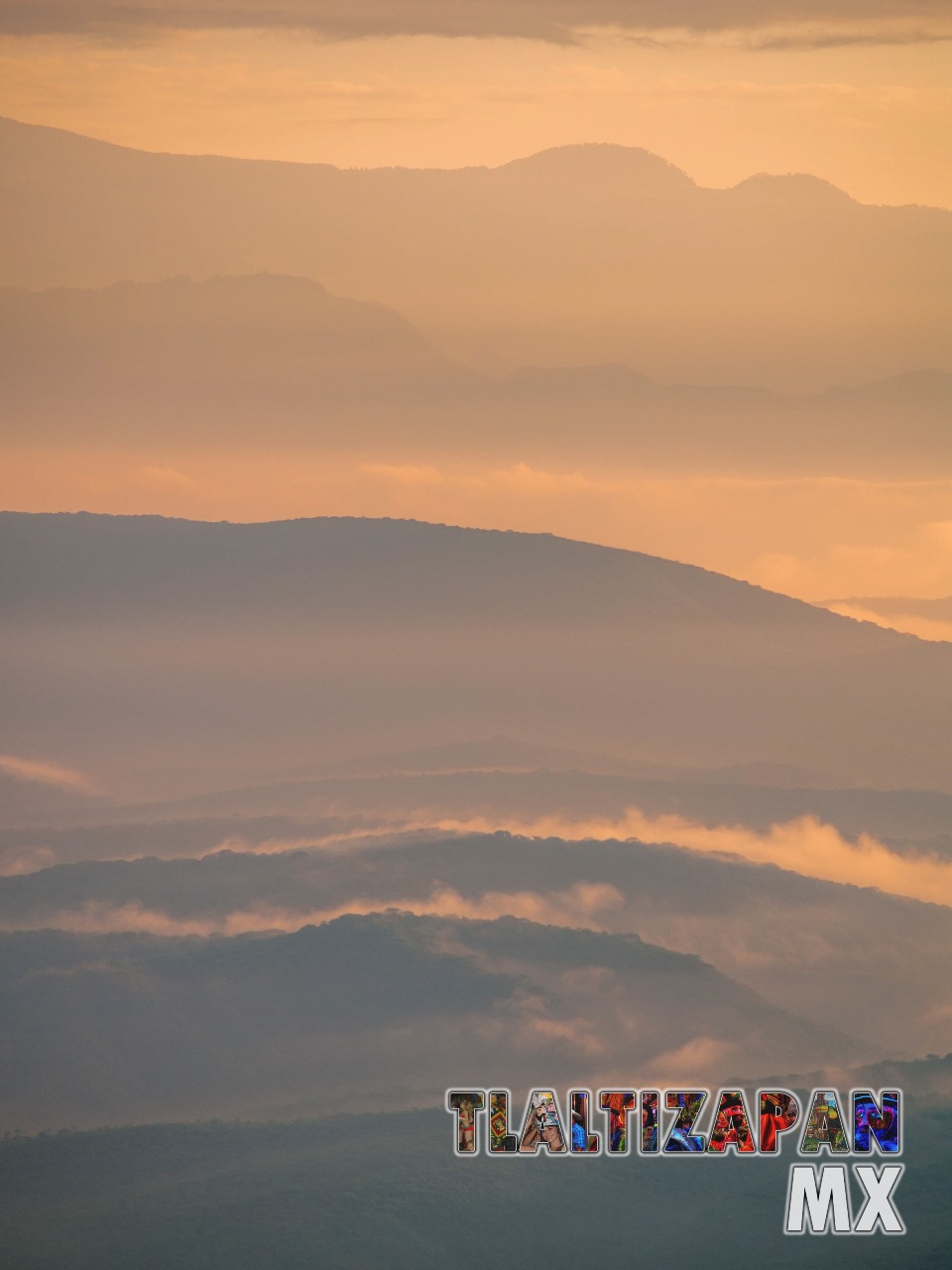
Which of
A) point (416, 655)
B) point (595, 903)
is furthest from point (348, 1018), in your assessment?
point (416, 655)

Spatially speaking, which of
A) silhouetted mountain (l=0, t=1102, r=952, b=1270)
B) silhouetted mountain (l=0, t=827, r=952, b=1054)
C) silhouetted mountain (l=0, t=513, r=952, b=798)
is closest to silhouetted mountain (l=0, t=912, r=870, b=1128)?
silhouetted mountain (l=0, t=827, r=952, b=1054)

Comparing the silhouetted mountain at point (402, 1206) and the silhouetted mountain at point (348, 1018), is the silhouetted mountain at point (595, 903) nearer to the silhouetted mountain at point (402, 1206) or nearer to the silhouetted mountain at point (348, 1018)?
the silhouetted mountain at point (348, 1018)

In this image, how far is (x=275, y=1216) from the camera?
210ft

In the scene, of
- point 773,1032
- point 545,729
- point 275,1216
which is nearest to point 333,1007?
point 275,1216

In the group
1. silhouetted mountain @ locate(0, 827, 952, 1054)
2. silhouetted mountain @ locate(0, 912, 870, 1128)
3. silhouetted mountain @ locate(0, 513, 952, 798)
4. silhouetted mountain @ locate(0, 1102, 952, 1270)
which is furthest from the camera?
silhouetted mountain @ locate(0, 513, 952, 798)

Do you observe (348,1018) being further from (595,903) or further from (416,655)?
(416,655)

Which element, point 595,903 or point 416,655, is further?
point 416,655

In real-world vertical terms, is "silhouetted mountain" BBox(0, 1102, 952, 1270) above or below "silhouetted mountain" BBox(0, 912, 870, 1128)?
below

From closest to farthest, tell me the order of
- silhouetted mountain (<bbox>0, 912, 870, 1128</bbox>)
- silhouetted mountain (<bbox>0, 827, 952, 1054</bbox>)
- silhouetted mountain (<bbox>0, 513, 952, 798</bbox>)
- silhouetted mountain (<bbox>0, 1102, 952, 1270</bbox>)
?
silhouetted mountain (<bbox>0, 1102, 952, 1270</bbox>), silhouetted mountain (<bbox>0, 912, 870, 1128</bbox>), silhouetted mountain (<bbox>0, 827, 952, 1054</bbox>), silhouetted mountain (<bbox>0, 513, 952, 798</bbox>)

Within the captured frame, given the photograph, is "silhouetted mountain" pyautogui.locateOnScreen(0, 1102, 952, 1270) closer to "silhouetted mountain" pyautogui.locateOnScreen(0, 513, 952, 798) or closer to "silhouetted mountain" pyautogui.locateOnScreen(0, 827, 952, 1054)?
"silhouetted mountain" pyautogui.locateOnScreen(0, 827, 952, 1054)

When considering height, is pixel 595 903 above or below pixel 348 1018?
above

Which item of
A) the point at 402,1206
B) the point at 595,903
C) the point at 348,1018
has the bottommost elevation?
the point at 402,1206

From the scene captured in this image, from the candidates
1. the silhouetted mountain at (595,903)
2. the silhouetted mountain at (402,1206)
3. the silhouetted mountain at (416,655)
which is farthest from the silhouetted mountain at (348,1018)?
the silhouetted mountain at (416,655)

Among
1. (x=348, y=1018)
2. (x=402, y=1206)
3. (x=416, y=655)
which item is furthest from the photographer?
(x=416, y=655)
